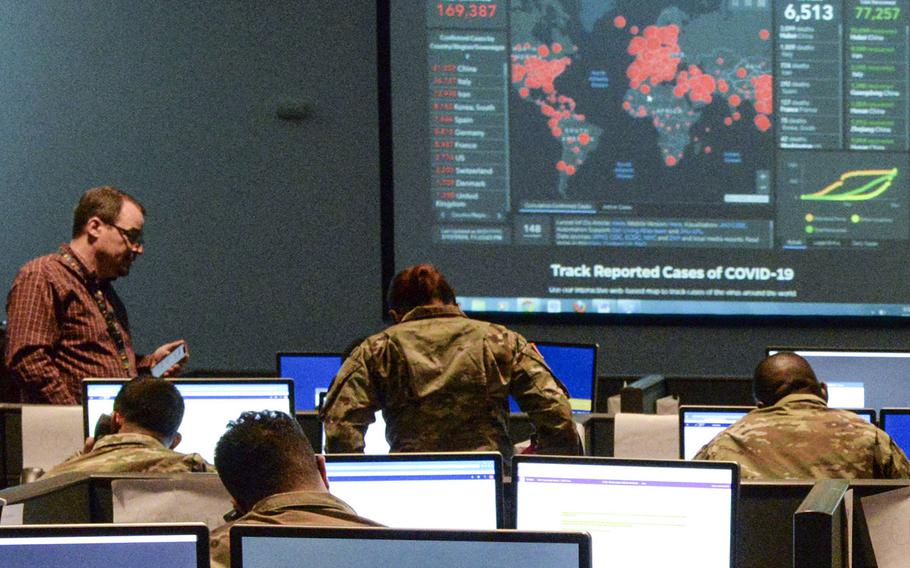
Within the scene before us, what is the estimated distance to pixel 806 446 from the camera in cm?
292

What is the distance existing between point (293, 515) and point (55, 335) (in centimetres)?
221

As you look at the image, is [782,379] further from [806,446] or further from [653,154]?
[653,154]

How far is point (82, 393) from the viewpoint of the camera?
12.1ft

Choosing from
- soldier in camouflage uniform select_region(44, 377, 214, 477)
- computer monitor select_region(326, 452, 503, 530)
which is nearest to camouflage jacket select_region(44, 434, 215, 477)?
soldier in camouflage uniform select_region(44, 377, 214, 477)

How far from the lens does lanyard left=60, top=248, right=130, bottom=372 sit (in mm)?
3955

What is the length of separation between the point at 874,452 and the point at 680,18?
351cm

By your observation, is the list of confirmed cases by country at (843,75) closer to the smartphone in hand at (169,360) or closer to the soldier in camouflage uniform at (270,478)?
the smartphone in hand at (169,360)

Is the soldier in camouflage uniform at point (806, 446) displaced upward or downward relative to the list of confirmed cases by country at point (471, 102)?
downward

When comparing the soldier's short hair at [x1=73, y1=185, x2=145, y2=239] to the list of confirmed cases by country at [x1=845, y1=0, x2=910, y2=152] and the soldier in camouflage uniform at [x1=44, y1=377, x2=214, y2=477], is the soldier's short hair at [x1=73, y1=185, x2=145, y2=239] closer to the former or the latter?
the soldier in camouflage uniform at [x1=44, y1=377, x2=214, y2=477]

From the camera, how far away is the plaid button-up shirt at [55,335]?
12.6 feet

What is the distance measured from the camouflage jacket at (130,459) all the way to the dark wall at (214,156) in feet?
11.2

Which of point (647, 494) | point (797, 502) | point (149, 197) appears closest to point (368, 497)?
point (647, 494)

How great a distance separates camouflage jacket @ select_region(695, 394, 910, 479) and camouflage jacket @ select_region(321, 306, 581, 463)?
1.84ft

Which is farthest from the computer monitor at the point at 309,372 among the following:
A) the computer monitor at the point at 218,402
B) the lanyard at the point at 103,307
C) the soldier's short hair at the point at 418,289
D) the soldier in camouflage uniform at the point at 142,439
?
the soldier in camouflage uniform at the point at 142,439
